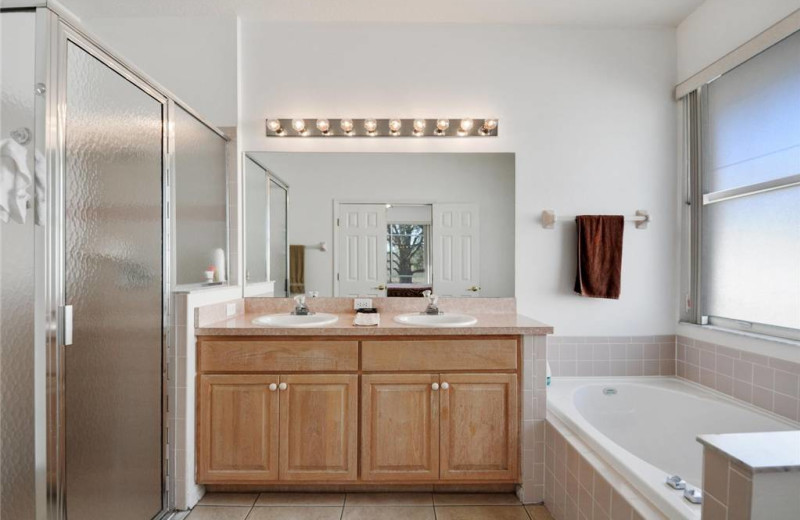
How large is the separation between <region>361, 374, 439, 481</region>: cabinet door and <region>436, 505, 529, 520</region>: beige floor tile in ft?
0.50

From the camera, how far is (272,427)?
6.08 ft

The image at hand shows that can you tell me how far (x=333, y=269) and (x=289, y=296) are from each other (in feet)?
1.06

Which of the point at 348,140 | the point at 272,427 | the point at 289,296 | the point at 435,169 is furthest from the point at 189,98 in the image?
the point at 272,427

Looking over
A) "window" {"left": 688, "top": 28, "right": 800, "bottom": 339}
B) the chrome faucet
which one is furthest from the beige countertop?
"window" {"left": 688, "top": 28, "right": 800, "bottom": 339}

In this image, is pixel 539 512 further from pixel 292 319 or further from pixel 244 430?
pixel 292 319

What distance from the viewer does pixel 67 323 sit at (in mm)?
1249

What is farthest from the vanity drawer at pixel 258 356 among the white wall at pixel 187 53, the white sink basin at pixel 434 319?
the white wall at pixel 187 53

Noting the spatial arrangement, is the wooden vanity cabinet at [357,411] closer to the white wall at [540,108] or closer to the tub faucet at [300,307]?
the tub faucet at [300,307]

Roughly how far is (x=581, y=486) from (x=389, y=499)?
0.90m

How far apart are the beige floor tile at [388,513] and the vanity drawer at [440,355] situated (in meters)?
0.65

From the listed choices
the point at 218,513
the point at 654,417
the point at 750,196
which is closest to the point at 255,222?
the point at 218,513

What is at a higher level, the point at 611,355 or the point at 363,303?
the point at 363,303

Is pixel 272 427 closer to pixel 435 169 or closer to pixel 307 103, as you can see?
pixel 435 169

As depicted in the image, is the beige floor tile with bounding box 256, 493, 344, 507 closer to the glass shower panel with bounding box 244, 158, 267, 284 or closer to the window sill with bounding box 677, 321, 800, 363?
the glass shower panel with bounding box 244, 158, 267, 284
